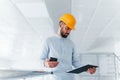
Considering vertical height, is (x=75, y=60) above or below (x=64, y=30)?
below

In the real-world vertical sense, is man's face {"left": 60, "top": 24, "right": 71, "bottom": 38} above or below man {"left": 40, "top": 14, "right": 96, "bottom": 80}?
above

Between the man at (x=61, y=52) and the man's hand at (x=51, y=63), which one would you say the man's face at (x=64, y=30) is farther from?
the man's hand at (x=51, y=63)

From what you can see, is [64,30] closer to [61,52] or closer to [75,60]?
[61,52]

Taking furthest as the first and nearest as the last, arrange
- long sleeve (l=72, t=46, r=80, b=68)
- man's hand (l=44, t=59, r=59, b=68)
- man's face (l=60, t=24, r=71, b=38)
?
long sleeve (l=72, t=46, r=80, b=68), man's face (l=60, t=24, r=71, b=38), man's hand (l=44, t=59, r=59, b=68)

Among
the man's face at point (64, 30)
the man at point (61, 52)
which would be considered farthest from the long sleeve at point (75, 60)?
the man's face at point (64, 30)

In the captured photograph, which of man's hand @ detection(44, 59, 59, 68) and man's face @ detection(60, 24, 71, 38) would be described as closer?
man's hand @ detection(44, 59, 59, 68)

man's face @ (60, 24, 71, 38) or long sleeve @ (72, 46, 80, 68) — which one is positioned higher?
man's face @ (60, 24, 71, 38)

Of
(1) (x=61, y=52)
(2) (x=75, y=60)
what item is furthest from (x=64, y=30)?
(2) (x=75, y=60)

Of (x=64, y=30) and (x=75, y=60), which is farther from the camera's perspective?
(x=75, y=60)

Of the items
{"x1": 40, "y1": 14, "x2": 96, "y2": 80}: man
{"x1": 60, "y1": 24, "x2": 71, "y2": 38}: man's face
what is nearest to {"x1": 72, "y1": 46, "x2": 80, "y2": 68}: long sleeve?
{"x1": 40, "y1": 14, "x2": 96, "y2": 80}: man

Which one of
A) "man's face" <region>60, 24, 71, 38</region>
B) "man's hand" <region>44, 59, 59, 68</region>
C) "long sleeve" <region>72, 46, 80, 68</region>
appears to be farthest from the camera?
"long sleeve" <region>72, 46, 80, 68</region>

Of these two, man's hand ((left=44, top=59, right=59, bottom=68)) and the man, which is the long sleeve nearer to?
the man

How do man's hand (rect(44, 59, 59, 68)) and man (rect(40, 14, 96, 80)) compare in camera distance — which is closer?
man's hand (rect(44, 59, 59, 68))

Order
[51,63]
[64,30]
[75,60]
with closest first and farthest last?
[51,63]
[64,30]
[75,60]
